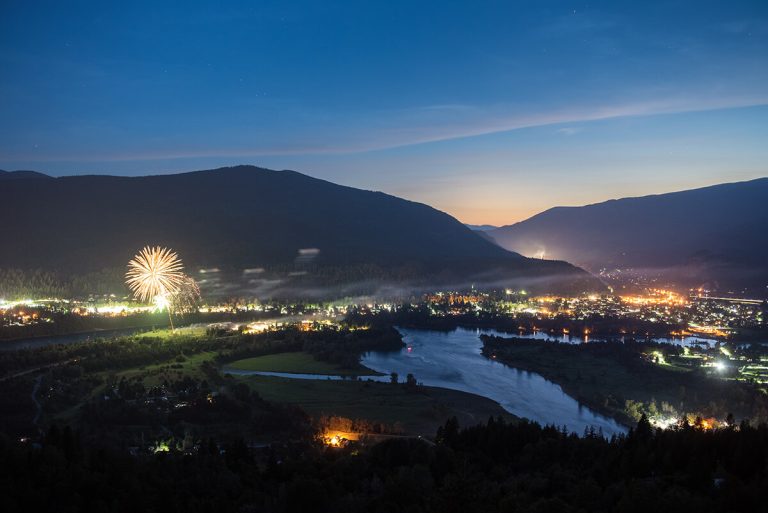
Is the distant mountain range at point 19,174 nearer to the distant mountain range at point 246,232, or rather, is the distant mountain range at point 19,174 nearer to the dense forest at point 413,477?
the distant mountain range at point 246,232

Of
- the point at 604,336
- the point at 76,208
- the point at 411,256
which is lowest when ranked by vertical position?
the point at 604,336

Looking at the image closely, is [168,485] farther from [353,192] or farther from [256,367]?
[353,192]

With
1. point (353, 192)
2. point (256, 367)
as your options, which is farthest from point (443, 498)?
point (353, 192)

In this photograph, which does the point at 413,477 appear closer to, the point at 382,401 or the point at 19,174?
the point at 382,401

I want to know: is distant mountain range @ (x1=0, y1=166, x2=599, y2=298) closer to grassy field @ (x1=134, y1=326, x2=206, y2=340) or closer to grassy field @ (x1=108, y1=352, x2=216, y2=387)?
grassy field @ (x1=134, y1=326, x2=206, y2=340)

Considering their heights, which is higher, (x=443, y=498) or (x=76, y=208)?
(x=76, y=208)

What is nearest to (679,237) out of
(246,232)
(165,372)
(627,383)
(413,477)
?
(246,232)

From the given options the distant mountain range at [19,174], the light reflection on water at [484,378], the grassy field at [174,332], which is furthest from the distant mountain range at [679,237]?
the distant mountain range at [19,174]

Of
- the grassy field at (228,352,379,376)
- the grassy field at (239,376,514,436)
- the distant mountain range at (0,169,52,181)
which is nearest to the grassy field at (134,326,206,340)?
the grassy field at (228,352,379,376)
